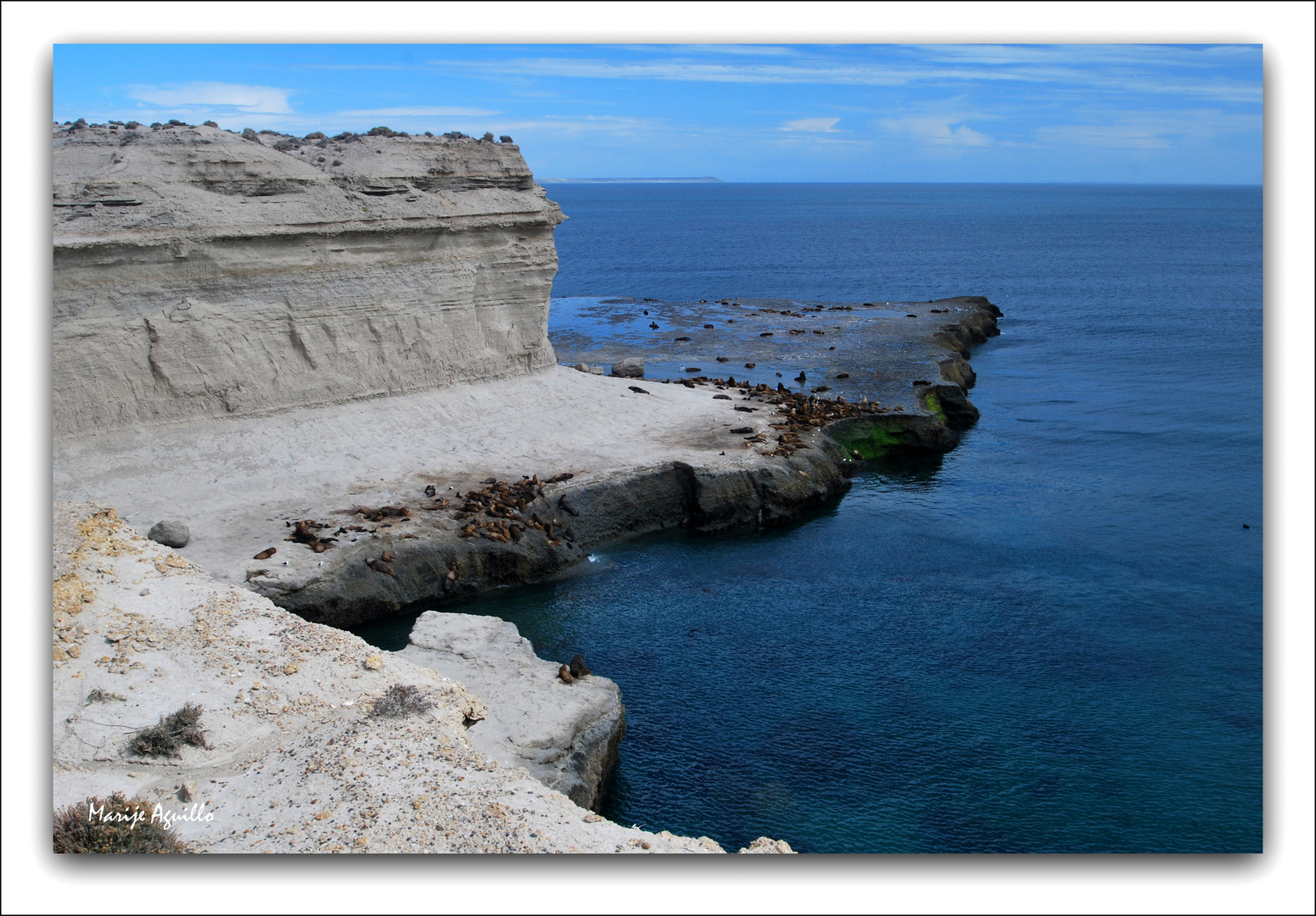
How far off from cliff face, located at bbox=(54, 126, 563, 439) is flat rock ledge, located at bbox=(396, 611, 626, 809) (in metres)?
10.4

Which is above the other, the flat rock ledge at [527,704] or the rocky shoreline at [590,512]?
the rocky shoreline at [590,512]

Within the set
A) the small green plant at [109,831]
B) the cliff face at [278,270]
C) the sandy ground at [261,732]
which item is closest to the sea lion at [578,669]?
the sandy ground at [261,732]

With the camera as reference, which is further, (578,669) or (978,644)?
(978,644)

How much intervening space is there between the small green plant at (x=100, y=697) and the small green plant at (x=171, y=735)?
2.08 feet

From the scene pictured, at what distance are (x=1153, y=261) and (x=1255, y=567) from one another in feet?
256

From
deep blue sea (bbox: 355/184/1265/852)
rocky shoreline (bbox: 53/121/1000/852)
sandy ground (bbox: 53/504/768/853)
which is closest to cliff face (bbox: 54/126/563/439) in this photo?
rocky shoreline (bbox: 53/121/1000/852)

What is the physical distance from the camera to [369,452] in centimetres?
2573

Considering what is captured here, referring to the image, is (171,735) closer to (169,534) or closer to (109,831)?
(109,831)

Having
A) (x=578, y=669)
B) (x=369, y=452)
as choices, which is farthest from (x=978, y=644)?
(x=369, y=452)

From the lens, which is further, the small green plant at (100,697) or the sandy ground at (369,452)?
the sandy ground at (369,452)

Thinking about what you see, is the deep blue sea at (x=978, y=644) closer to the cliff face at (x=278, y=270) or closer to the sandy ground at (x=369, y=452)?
the sandy ground at (x=369, y=452)

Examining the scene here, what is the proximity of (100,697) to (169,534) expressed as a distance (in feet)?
30.4

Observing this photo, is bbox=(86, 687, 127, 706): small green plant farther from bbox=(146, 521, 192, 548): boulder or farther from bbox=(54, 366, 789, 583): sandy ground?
bbox=(146, 521, 192, 548): boulder

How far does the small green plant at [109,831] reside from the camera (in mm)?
9242
